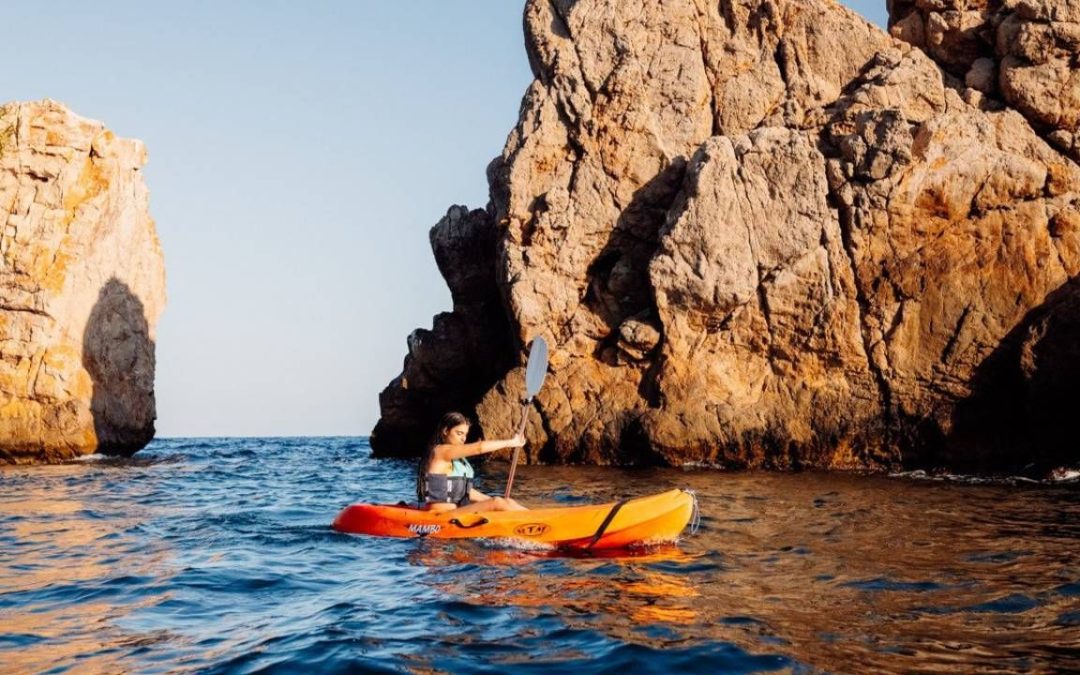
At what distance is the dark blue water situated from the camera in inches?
220

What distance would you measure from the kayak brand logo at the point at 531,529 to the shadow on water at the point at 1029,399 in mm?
12137

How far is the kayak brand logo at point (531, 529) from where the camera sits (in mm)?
9492

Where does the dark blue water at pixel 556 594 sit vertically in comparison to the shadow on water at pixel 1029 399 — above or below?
below

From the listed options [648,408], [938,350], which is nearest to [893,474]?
[938,350]

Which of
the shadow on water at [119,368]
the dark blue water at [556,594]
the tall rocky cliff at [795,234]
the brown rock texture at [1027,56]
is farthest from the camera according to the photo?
the shadow on water at [119,368]

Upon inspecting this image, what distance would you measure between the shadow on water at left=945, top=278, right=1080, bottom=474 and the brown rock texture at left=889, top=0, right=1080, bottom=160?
4.08 metres

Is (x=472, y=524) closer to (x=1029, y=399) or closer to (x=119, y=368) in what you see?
(x=1029, y=399)

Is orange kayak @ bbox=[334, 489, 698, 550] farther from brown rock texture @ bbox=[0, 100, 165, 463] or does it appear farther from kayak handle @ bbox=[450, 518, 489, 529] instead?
brown rock texture @ bbox=[0, 100, 165, 463]

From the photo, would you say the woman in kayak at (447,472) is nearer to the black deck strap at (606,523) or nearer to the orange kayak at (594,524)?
the orange kayak at (594,524)

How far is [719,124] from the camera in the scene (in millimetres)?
23844

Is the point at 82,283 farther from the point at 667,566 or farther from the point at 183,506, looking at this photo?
the point at 667,566

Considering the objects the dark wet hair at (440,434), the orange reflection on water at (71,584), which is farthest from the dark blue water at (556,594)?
the dark wet hair at (440,434)

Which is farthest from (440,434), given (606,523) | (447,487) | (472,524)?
(606,523)

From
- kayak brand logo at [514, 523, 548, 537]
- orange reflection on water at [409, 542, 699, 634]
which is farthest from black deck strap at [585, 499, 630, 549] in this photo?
kayak brand logo at [514, 523, 548, 537]
